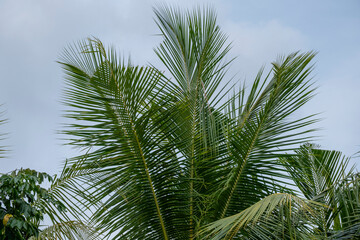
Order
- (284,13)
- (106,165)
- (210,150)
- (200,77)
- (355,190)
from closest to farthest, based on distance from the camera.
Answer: (355,190)
(106,165)
(210,150)
(200,77)
(284,13)

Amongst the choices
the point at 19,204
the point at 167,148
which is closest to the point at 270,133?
the point at 167,148

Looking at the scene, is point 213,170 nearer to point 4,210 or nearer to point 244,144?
point 244,144

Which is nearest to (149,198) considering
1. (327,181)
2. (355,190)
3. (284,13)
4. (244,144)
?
(244,144)

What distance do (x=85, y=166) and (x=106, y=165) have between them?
19 cm

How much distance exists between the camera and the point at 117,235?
5000 millimetres

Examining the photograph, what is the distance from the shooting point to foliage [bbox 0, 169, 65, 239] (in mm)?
4656

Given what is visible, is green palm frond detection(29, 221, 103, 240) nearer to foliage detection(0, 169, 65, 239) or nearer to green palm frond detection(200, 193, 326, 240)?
foliage detection(0, 169, 65, 239)

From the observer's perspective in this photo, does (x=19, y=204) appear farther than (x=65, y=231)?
No

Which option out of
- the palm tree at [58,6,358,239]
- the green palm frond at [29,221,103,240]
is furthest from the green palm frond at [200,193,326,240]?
the green palm frond at [29,221,103,240]

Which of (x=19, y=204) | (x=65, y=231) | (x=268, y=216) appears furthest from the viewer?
(x=65, y=231)

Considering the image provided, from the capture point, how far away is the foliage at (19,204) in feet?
15.3

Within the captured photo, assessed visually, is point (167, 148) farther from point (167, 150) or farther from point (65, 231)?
point (65, 231)

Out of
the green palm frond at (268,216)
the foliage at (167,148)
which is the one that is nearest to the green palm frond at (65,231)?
the foliage at (167,148)

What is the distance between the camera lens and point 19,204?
4.79 m
